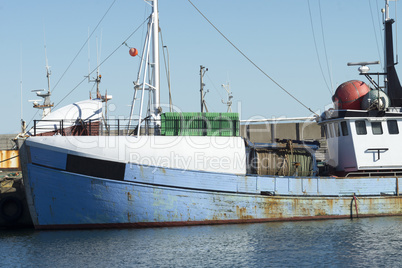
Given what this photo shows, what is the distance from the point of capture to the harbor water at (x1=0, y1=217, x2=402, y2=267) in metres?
18.3

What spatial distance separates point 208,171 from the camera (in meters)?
23.6

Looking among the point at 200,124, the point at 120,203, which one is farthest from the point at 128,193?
the point at 200,124

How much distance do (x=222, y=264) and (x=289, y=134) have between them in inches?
985

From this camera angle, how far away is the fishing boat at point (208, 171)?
74.9 feet

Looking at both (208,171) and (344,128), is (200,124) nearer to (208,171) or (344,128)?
(208,171)

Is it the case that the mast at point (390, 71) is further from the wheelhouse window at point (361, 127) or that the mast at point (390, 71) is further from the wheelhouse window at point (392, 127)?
the wheelhouse window at point (361, 127)

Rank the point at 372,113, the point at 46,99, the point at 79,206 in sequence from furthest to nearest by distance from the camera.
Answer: the point at 46,99, the point at 372,113, the point at 79,206

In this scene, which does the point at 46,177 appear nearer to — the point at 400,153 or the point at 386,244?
the point at 386,244

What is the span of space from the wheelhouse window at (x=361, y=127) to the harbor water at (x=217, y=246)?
4.50 metres

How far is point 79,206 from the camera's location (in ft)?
75.0

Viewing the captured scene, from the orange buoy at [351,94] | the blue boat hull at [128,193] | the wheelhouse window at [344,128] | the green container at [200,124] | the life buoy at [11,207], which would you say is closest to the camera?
the blue boat hull at [128,193]

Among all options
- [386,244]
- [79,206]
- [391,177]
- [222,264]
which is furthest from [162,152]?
[391,177]

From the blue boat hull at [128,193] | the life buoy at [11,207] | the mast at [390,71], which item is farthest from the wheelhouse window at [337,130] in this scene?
the life buoy at [11,207]

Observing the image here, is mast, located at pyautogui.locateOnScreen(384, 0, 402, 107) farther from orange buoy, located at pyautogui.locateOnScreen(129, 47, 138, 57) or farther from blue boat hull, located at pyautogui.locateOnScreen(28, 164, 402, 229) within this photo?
orange buoy, located at pyautogui.locateOnScreen(129, 47, 138, 57)
